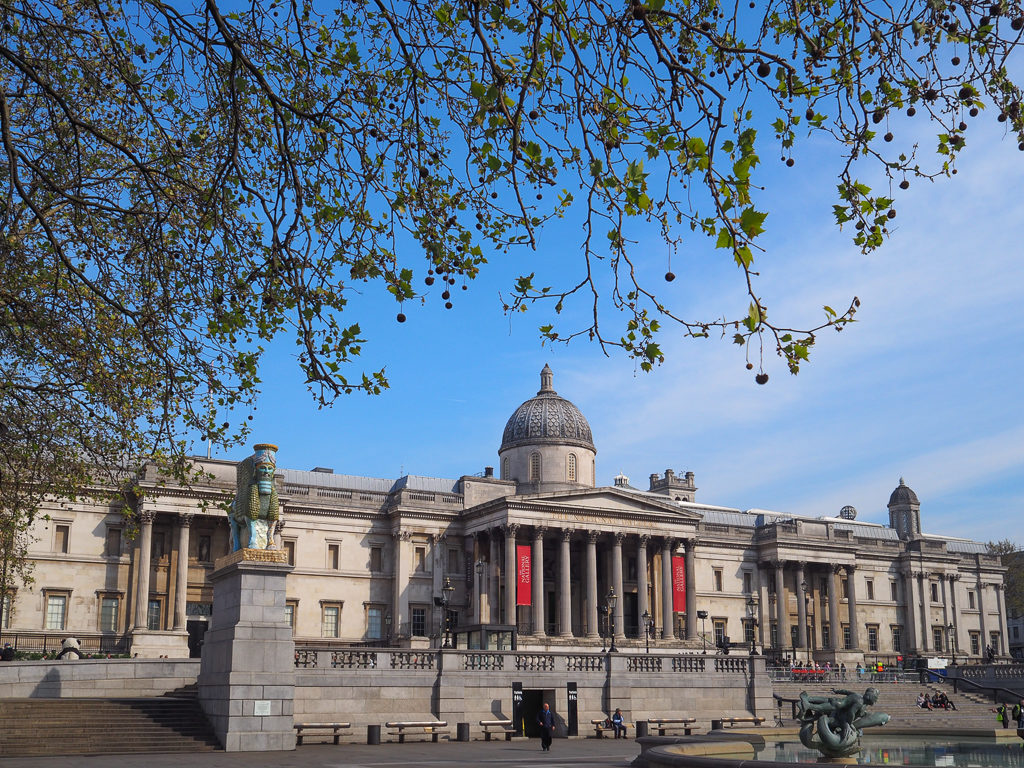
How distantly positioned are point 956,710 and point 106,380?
151 feet

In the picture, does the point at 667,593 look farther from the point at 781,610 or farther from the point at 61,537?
the point at 61,537

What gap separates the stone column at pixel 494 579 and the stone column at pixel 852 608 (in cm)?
3052

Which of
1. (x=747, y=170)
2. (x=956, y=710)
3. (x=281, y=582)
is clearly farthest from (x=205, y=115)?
(x=956, y=710)

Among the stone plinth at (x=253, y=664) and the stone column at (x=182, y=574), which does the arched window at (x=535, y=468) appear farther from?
the stone plinth at (x=253, y=664)

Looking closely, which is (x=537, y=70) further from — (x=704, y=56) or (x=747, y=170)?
(x=747, y=170)

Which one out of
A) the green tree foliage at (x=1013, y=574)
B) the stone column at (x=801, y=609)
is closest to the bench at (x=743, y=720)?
the stone column at (x=801, y=609)

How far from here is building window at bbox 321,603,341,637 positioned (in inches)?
2613

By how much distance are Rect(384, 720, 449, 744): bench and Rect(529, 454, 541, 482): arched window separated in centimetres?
4134

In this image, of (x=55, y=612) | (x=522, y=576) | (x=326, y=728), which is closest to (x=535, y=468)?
(x=522, y=576)

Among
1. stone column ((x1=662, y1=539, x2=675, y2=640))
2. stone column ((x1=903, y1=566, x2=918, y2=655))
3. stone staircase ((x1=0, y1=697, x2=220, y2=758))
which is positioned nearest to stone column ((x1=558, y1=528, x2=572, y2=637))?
stone column ((x1=662, y1=539, x2=675, y2=640))

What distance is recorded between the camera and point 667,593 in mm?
69250

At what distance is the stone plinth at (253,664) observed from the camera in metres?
27.4

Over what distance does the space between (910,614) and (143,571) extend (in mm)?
62421

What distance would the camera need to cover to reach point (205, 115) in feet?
46.5
